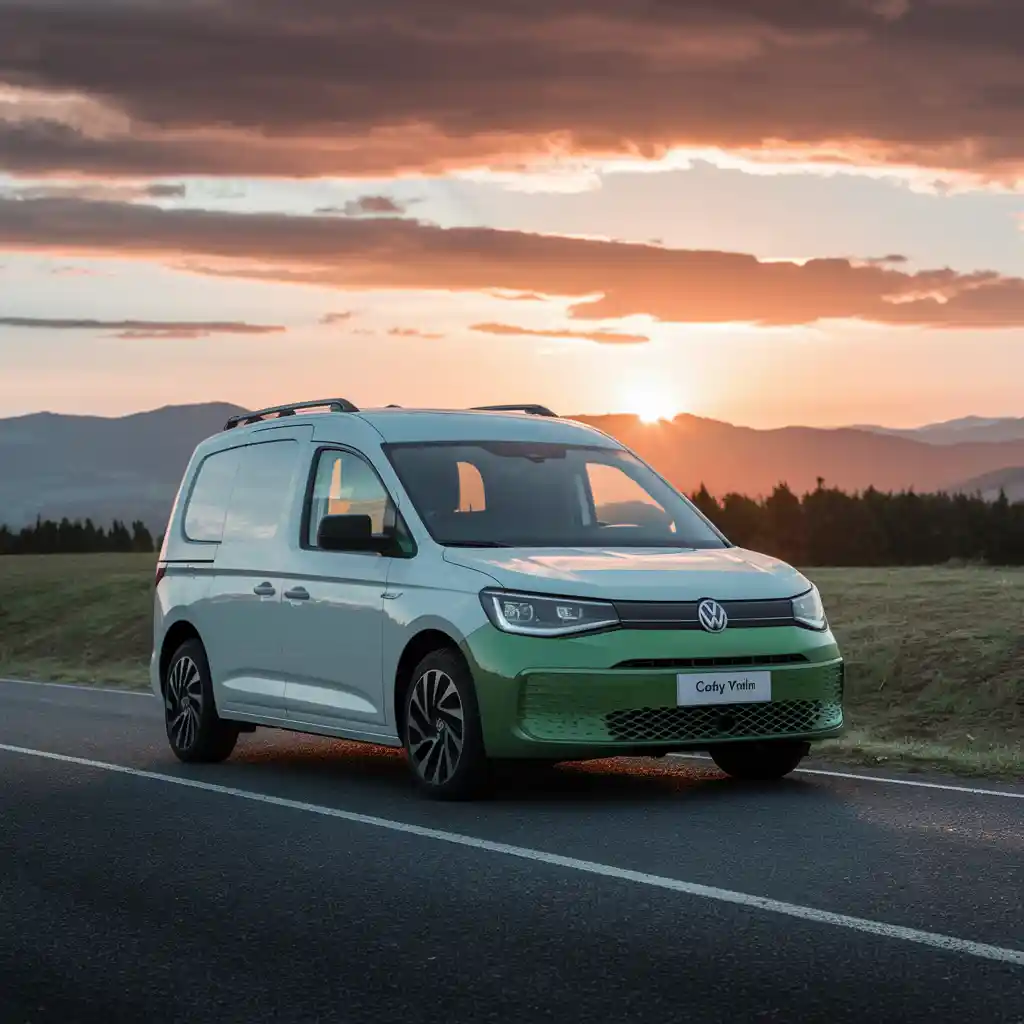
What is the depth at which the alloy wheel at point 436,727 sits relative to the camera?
9664mm

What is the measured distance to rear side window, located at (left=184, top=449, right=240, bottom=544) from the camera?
40.8 feet

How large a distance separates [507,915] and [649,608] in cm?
291

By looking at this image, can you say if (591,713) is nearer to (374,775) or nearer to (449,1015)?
(374,775)

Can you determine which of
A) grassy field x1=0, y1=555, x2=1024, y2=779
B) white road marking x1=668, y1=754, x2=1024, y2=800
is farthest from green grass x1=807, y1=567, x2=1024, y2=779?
white road marking x1=668, y1=754, x2=1024, y2=800

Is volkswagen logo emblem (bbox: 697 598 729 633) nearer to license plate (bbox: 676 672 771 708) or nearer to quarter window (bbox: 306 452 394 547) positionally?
license plate (bbox: 676 672 771 708)

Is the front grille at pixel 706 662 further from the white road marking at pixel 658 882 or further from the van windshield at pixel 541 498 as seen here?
the white road marking at pixel 658 882

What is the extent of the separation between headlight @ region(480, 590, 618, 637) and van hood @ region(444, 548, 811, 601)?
0.16 ft

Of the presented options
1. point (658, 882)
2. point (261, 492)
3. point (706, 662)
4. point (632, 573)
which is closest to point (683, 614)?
point (706, 662)

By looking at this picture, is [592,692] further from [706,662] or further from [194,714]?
[194,714]

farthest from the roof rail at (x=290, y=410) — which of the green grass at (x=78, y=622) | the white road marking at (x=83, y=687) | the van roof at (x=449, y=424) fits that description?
the green grass at (x=78, y=622)

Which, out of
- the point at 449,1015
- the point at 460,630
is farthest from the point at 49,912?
the point at 460,630

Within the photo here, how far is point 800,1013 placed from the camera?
17.7 ft

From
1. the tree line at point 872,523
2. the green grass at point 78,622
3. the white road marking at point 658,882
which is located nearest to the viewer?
the white road marking at point 658,882

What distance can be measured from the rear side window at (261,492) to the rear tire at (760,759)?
300 cm
